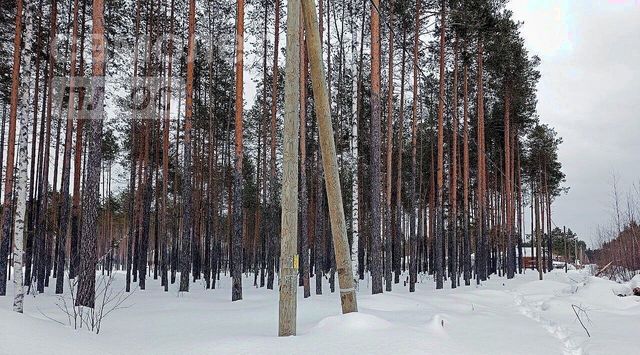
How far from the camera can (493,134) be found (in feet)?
79.9

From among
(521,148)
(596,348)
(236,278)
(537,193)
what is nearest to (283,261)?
(596,348)

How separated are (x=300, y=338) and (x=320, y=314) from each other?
104 inches

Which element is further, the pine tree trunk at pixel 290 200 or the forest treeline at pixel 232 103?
the forest treeline at pixel 232 103

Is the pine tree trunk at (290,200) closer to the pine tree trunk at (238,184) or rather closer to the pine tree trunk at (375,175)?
the pine tree trunk at (375,175)

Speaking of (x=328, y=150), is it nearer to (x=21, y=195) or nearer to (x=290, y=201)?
(x=290, y=201)

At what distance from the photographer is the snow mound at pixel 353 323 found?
17.6ft

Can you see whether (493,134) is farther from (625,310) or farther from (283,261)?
(283,261)

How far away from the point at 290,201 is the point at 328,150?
3.70 ft

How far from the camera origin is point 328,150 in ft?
19.6

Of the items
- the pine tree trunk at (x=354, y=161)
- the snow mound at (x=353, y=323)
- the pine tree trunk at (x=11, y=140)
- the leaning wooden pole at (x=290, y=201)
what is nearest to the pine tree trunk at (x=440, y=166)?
the pine tree trunk at (x=354, y=161)

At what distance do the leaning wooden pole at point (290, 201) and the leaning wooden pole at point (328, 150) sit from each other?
1.82 ft

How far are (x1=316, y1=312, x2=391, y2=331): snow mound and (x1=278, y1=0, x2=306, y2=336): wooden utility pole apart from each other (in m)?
0.58

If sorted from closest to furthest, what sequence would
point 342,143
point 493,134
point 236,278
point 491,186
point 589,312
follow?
point 589,312 → point 236,278 → point 342,143 → point 493,134 → point 491,186

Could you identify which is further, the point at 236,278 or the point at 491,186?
the point at 491,186
